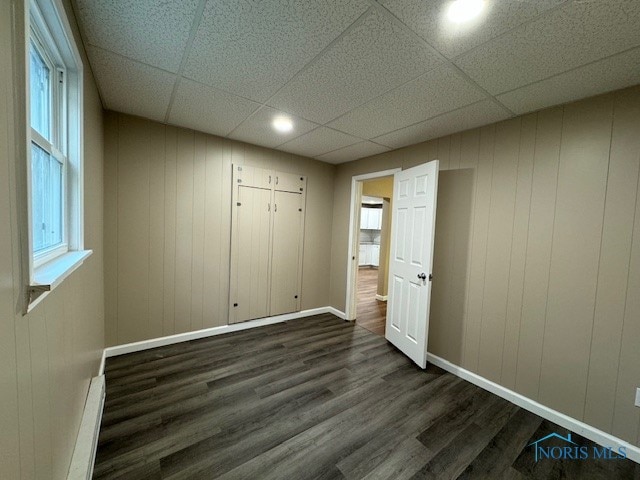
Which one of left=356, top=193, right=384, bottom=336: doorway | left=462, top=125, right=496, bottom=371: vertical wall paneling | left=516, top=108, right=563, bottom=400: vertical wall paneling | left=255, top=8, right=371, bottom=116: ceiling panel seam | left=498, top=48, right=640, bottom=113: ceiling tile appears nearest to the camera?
left=255, top=8, right=371, bottom=116: ceiling panel seam

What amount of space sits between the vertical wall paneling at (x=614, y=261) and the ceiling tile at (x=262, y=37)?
1.87 m

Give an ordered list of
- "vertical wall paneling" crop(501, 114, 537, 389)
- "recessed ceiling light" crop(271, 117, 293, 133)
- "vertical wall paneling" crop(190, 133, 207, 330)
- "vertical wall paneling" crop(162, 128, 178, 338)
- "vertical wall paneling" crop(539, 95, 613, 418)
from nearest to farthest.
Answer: "vertical wall paneling" crop(539, 95, 613, 418) < "vertical wall paneling" crop(501, 114, 537, 389) < "recessed ceiling light" crop(271, 117, 293, 133) < "vertical wall paneling" crop(162, 128, 178, 338) < "vertical wall paneling" crop(190, 133, 207, 330)

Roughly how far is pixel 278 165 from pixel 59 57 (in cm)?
238

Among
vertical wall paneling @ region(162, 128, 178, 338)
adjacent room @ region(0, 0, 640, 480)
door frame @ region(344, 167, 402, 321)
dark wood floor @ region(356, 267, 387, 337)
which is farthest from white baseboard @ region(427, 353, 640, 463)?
vertical wall paneling @ region(162, 128, 178, 338)

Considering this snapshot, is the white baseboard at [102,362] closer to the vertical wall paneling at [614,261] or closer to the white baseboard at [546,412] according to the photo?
the white baseboard at [546,412]

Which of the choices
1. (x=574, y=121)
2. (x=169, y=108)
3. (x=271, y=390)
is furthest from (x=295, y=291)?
(x=574, y=121)

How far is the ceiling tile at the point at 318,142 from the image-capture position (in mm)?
2775

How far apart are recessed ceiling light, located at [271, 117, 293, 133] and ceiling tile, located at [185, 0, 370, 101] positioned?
0.59m

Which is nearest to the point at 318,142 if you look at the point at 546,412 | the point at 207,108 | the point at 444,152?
the point at 207,108

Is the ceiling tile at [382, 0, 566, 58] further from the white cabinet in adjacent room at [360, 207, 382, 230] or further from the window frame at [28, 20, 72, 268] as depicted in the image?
the white cabinet in adjacent room at [360, 207, 382, 230]

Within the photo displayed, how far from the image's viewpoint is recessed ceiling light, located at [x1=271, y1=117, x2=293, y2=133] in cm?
245

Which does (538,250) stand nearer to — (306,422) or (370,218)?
(306,422)

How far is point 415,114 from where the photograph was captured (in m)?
2.20

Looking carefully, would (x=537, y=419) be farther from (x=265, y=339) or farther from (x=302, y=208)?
(x=302, y=208)
